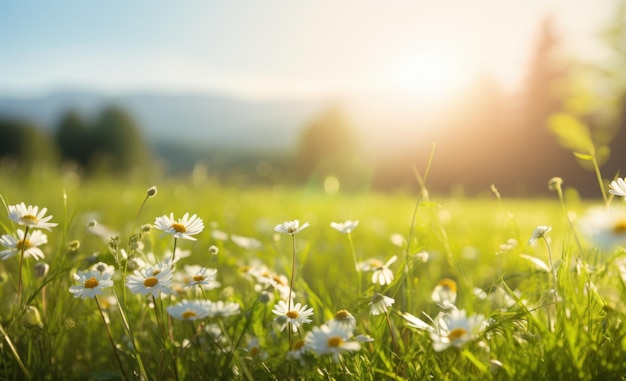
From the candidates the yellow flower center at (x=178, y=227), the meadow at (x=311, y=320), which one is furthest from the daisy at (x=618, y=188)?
the yellow flower center at (x=178, y=227)

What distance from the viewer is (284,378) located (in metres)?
1.22

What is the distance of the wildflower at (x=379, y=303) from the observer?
3.68ft

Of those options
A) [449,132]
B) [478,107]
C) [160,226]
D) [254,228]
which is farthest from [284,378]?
[478,107]

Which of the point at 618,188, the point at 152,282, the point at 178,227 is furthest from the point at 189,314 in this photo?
the point at 618,188

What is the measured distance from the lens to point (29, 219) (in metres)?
1.19

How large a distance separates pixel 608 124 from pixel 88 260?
28116mm

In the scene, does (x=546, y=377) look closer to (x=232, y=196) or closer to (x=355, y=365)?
(x=355, y=365)

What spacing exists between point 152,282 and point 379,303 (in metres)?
0.47

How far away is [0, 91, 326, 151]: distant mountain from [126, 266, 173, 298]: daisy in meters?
132

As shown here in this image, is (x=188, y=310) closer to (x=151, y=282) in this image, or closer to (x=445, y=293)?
(x=151, y=282)

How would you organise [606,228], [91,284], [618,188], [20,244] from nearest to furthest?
[606,228] < [618,188] < [91,284] < [20,244]

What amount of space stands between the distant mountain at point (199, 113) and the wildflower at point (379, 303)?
13181 cm

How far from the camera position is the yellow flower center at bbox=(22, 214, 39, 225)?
1179mm

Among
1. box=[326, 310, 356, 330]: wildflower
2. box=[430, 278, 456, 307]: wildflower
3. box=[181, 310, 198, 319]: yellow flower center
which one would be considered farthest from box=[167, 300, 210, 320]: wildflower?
box=[430, 278, 456, 307]: wildflower
